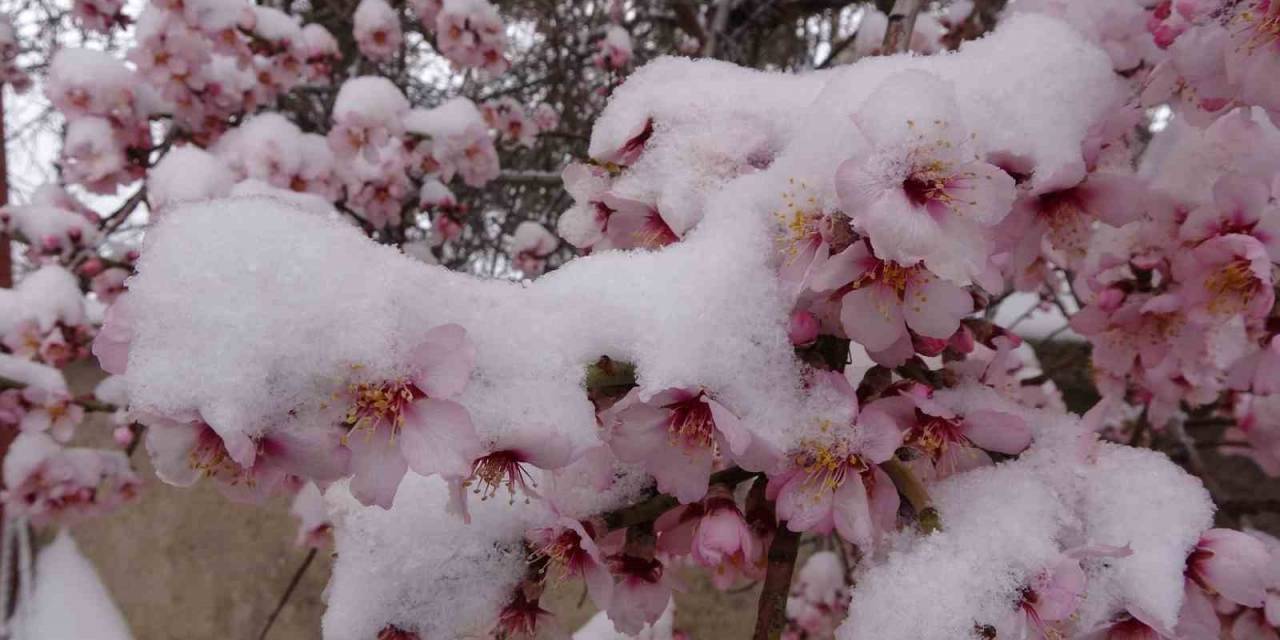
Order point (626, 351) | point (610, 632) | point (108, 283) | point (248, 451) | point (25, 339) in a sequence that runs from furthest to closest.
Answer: point (108, 283) → point (25, 339) → point (610, 632) → point (626, 351) → point (248, 451)

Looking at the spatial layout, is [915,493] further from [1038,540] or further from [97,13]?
[97,13]

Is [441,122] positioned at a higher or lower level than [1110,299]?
lower

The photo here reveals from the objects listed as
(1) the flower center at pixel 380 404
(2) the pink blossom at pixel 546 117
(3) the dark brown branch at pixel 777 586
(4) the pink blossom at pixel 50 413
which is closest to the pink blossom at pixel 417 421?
(1) the flower center at pixel 380 404

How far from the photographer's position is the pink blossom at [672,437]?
0.66m

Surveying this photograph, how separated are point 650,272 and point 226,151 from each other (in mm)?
1839

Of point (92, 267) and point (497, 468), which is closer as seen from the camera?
point (497, 468)

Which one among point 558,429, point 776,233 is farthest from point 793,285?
point 558,429

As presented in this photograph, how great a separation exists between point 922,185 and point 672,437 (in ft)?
0.99

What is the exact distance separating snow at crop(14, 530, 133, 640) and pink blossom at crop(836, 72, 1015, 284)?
3.96 metres

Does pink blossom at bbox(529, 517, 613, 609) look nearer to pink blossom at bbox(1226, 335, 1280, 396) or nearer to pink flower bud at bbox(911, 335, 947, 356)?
pink flower bud at bbox(911, 335, 947, 356)

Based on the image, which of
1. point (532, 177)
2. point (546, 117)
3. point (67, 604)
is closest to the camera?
point (532, 177)

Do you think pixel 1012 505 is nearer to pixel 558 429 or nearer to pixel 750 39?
pixel 558 429

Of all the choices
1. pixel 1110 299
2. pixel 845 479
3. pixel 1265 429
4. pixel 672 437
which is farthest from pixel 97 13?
pixel 1265 429

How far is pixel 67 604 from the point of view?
3.60m
